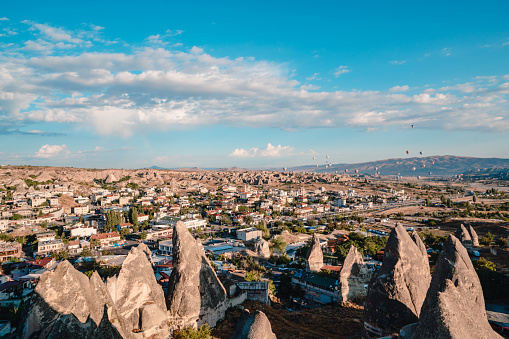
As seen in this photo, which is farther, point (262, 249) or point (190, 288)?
point (262, 249)

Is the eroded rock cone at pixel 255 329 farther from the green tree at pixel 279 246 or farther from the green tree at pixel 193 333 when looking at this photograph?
the green tree at pixel 279 246

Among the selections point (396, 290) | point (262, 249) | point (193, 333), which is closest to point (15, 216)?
point (262, 249)

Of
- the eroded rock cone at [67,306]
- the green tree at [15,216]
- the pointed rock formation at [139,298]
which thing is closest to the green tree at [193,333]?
the pointed rock formation at [139,298]

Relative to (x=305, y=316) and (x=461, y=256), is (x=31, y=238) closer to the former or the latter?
(x=305, y=316)

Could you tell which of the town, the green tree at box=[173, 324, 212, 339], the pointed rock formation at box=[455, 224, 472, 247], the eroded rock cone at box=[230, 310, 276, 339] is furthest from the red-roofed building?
the pointed rock formation at box=[455, 224, 472, 247]

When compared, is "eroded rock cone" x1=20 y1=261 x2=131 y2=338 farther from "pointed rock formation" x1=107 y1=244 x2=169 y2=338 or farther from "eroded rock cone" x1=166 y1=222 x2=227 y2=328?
"eroded rock cone" x1=166 y1=222 x2=227 y2=328

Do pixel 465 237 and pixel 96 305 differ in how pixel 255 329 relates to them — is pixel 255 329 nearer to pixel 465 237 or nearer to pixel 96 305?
pixel 96 305
